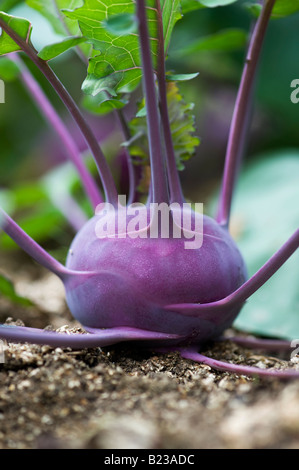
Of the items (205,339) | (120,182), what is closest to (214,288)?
(205,339)

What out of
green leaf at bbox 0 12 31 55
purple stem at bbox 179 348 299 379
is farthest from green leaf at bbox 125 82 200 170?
purple stem at bbox 179 348 299 379

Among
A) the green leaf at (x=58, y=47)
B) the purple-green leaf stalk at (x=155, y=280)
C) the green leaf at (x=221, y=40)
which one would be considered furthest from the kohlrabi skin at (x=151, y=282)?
the green leaf at (x=221, y=40)

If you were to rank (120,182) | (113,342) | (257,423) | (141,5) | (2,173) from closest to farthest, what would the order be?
(257,423), (141,5), (113,342), (120,182), (2,173)

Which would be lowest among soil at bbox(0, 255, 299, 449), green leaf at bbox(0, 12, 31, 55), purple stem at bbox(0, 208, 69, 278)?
soil at bbox(0, 255, 299, 449)

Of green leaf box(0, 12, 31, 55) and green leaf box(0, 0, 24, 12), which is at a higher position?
green leaf box(0, 0, 24, 12)

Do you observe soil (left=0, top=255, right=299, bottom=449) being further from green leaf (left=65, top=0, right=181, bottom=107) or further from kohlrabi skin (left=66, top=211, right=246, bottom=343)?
green leaf (left=65, top=0, right=181, bottom=107)

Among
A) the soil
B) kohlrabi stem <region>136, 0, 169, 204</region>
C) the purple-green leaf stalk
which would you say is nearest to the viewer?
the soil

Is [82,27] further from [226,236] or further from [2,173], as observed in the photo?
[2,173]
